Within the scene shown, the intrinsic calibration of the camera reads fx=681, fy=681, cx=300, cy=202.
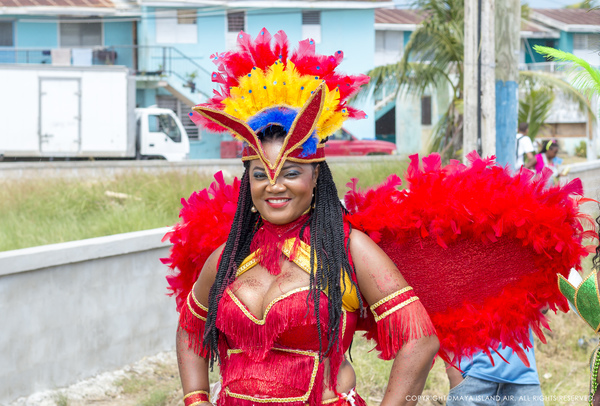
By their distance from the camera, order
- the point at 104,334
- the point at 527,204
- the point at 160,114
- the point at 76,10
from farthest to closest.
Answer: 1. the point at 76,10
2. the point at 160,114
3. the point at 104,334
4. the point at 527,204

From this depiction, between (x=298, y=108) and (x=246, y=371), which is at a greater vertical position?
(x=298, y=108)

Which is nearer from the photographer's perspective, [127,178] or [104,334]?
[104,334]

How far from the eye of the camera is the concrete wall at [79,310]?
462 cm

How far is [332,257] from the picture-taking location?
234 centimetres

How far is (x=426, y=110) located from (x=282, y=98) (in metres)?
28.2

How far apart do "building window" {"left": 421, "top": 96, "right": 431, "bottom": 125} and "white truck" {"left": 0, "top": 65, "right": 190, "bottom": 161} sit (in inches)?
541

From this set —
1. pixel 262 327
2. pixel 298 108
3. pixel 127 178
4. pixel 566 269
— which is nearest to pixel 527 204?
pixel 566 269

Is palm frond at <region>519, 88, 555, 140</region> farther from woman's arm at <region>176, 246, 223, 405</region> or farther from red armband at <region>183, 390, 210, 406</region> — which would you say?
red armband at <region>183, 390, 210, 406</region>

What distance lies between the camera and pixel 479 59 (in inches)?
219

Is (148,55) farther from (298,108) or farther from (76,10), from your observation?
(298,108)

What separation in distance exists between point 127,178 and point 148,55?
16.4m

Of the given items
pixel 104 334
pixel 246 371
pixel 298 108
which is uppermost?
pixel 298 108

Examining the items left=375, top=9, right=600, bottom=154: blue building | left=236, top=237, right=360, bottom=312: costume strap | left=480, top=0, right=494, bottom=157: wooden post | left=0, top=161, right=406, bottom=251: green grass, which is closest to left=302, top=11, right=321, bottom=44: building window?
left=375, top=9, right=600, bottom=154: blue building

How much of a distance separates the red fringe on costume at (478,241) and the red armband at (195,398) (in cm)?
87
